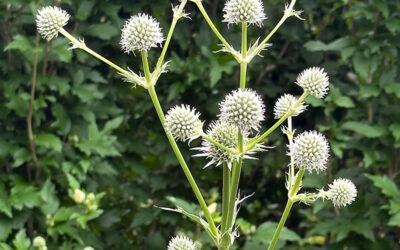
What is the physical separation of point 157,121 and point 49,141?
2.71 ft

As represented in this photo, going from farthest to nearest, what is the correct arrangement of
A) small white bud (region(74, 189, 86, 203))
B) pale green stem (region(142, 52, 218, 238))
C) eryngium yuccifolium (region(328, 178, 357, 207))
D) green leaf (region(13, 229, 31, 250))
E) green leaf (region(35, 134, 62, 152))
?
1. green leaf (region(35, 134, 62, 152))
2. small white bud (region(74, 189, 86, 203))
3. green leaf (region(13, 229, 31, 250))
4. eryngium yuccifolium (region(328, 178, 357, 207))
5. pale green stem (region(142, 52, 218, 238))

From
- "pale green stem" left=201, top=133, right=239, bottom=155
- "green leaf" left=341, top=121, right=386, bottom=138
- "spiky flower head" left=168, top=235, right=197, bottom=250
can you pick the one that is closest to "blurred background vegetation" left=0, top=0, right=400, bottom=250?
"green leaf" left=341, top=121, right=386, bottom=138

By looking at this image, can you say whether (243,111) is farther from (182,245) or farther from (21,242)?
(21,242)

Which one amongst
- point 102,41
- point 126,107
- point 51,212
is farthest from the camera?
point 126,107

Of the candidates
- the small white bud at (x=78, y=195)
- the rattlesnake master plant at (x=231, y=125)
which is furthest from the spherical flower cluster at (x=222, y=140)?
the small white bud at (x=78, y=195)

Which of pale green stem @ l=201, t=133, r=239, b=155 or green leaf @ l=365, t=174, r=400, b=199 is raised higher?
pale green stem @ l=201, t=133, r=239, b=155

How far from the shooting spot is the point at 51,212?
A: 333cm

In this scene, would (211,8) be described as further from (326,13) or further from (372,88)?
(372,88)

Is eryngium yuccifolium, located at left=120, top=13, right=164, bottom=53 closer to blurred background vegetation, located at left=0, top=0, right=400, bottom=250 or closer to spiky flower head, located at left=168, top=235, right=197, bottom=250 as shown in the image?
spiky flower head, located at left=168, top=235, right=197, bottom=250

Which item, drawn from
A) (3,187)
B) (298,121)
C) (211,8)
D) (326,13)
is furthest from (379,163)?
(3,187)

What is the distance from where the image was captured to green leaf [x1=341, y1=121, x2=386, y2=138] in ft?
11.5

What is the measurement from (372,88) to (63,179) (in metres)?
1.67

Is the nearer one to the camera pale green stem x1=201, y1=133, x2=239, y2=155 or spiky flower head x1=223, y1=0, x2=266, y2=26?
pale green stem x1=201, y1=133, x2=239, y2=155

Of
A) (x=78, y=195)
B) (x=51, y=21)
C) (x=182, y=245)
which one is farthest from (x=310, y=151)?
(x=78, y=195)
